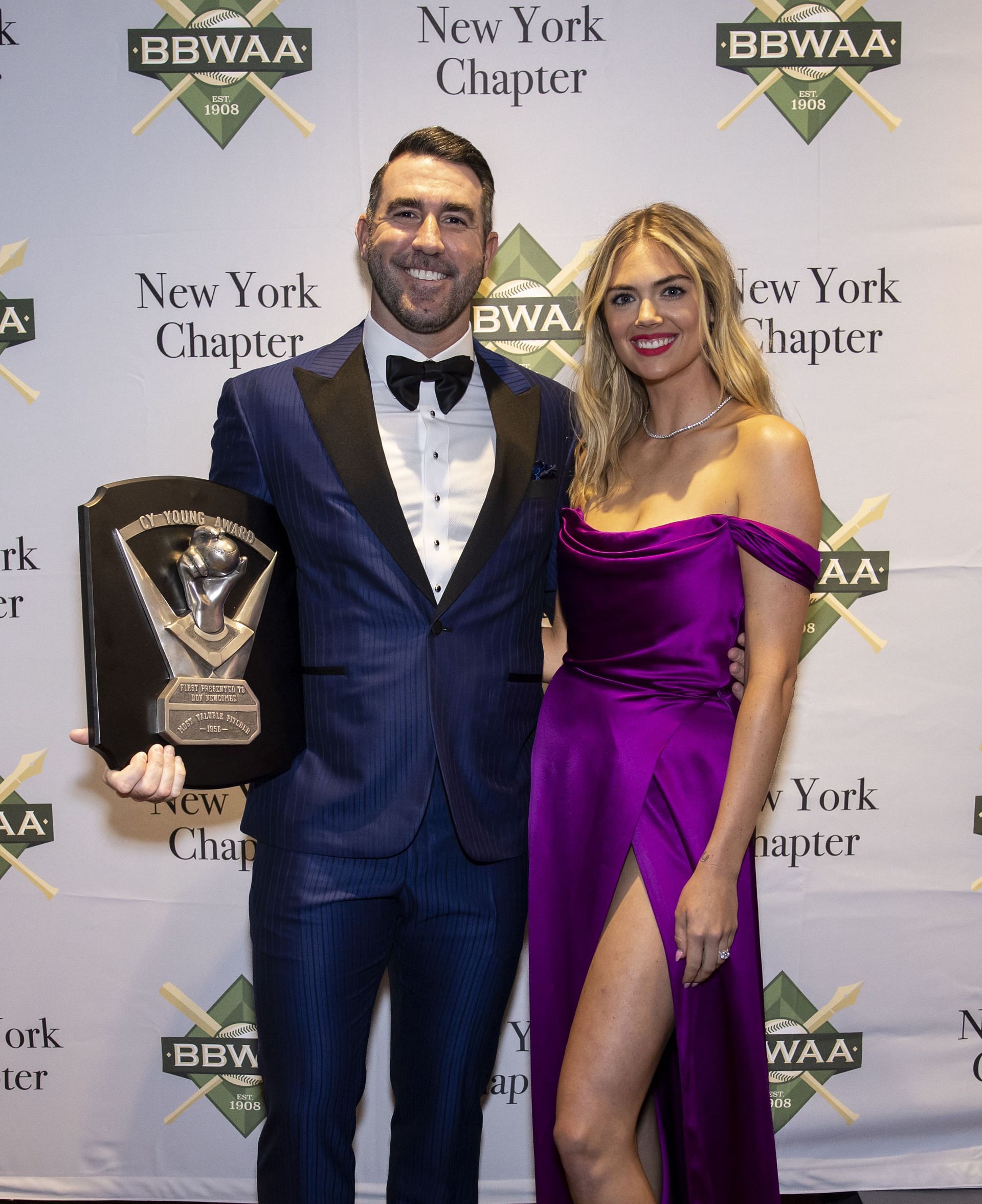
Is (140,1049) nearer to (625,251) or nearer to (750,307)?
(625,251)

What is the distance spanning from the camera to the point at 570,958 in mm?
1773

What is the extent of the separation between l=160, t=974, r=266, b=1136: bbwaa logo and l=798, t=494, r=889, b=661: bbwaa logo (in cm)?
173

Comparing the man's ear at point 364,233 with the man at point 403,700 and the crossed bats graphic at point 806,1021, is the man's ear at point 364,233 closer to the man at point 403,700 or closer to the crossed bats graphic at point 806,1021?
the man at point 403,700

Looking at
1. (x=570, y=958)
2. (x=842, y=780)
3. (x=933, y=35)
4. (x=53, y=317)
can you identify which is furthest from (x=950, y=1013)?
(x=53, y=317)

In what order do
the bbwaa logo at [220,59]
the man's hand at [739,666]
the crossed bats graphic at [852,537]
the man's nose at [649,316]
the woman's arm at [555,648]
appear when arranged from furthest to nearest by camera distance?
the crossed bats graphic at [852,537]
the bbwaa logo at [220,59]
the woman's arm at [555,648]
the man's nose at [649,316]
the man's hand at [739,666]

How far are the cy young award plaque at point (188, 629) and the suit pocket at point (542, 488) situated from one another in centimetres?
46

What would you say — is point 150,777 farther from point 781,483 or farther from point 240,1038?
point 240,1038

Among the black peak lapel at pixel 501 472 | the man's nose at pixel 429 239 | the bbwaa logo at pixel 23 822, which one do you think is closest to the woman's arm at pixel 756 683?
the black peak lapel at pixel 501 472

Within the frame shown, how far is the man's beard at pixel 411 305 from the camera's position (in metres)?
1.76

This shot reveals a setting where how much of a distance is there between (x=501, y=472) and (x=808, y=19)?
1.53m

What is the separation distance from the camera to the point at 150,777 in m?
1.48

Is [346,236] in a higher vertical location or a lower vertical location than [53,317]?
higher

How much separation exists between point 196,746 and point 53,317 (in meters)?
1.41

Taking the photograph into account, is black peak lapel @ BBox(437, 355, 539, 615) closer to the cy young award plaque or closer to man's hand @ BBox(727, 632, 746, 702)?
the cy young award plaque
